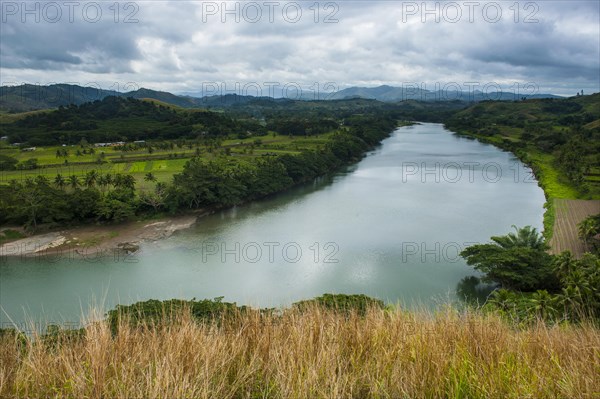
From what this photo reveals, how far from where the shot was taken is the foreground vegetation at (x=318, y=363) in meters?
2.72

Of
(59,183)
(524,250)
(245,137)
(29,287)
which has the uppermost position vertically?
(245,137)

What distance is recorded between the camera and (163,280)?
20188 mm

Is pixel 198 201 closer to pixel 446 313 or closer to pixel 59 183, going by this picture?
pixel 59 183

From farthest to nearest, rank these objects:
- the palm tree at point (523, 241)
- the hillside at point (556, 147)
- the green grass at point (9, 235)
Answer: the hillside at point (556, 147), the green grass at point (9, 235), the palm tree at point (523, 241)

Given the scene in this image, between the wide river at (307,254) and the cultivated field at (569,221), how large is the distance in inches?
60.6

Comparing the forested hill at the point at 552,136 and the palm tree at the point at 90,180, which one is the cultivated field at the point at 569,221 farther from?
the palm tree at the point at 90,180

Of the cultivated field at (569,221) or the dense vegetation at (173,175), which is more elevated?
the dense vegetation at (173,175)

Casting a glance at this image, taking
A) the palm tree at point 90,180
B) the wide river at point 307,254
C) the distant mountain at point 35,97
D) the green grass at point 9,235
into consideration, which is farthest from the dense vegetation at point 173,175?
the distant mountain at point 35,97

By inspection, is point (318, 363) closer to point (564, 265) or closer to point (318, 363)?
point (318, 363)

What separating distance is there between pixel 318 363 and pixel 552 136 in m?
75.6

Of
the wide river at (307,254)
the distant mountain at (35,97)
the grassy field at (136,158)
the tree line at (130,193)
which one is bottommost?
the wide river at (307,254)

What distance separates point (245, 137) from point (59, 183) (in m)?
41.2

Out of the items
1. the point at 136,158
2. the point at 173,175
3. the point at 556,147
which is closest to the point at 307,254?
the point at 173,175

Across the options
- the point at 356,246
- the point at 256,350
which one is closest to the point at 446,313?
the point at 256,350
